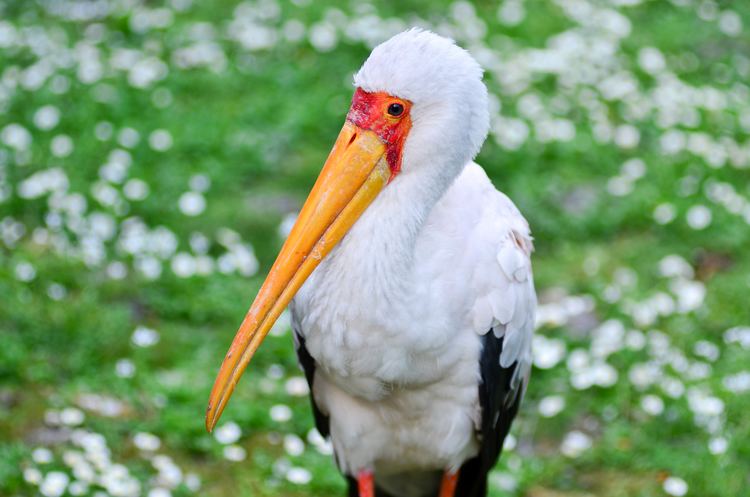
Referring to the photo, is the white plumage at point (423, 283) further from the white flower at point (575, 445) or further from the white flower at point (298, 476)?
the white flower at point (575, 445)

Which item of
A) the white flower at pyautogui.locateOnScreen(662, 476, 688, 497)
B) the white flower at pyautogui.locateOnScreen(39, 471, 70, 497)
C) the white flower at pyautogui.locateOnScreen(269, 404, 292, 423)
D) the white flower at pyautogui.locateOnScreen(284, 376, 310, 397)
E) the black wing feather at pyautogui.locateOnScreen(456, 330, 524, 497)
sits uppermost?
the black wing feather at pyautogui.locateOnScreen(456, 330, 524, 497)

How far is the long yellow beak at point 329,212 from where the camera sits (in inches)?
134

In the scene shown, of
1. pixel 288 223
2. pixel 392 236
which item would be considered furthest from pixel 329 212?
pixel 288 223

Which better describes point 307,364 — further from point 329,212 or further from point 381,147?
point 381,147

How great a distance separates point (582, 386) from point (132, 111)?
3363mm

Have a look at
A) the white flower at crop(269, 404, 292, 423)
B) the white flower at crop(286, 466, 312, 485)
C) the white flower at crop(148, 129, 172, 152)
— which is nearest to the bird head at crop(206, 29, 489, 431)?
the white flower at crop(286, 466, 312, 485)

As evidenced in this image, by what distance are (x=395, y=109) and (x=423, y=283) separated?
53 centimetres

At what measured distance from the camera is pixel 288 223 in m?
6.20

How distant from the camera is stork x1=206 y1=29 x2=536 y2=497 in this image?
133 inches

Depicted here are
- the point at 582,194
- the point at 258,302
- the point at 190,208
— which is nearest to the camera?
the point at 258,302

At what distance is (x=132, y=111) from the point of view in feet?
23.1

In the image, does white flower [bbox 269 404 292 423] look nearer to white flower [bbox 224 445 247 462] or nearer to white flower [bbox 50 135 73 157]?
white flower [bbox 224 445 247 462]

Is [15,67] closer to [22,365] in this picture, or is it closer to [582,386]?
[22,365]

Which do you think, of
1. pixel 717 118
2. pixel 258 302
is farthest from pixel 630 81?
pixel 258 302
